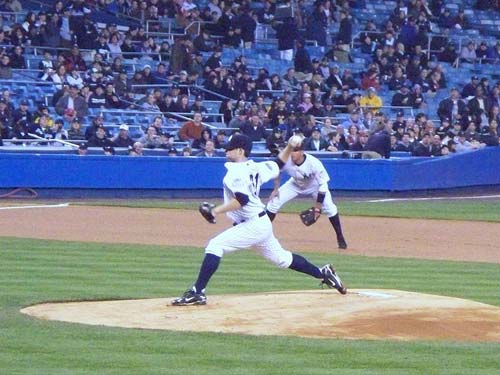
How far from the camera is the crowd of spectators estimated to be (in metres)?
25.4

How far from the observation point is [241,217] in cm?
1047

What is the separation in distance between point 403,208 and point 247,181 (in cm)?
1350

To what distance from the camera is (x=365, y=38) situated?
33.9m

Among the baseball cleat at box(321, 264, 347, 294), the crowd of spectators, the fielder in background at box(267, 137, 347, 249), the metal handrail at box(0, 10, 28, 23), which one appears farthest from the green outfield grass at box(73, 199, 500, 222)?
the baseball cleat at box(321, 264, 347, 294)

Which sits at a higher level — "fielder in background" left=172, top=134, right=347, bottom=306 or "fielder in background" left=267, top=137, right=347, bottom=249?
"fielder in background" left=172, top=134, right=347, bottom=306

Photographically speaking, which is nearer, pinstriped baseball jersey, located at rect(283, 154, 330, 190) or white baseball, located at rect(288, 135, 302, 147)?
white baseball, located at rect(288, 135, 302, 147)

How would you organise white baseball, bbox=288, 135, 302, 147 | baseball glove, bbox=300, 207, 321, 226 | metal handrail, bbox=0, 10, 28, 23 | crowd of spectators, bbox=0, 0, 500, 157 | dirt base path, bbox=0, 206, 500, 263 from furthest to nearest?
metal handrail, bbox=0, 10, 28, 23
crowd of spectators, bbox=0, 0, 500, 157
dirt base path, bbox=0, 206, 500, 263
baseball glove, bbox=300, 207, 321, 226
white baseball, bbox=288, 135, 302, 147

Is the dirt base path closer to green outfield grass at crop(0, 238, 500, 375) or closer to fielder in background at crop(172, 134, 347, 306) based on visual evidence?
green outfield grass at crop(0, 238, 500, 375)

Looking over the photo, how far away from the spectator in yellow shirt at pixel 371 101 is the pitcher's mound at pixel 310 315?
18.6 m

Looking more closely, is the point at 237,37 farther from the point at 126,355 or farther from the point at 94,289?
the point at 126,355

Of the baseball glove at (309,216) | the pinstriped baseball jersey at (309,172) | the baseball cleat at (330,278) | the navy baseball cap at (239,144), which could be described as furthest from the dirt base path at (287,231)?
the navy baseball cap at (239,144)

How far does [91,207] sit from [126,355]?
46.4 ft

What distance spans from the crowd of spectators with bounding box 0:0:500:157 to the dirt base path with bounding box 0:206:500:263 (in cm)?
294

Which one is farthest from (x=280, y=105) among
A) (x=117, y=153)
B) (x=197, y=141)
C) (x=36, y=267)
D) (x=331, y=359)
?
(x=331, y=359)
